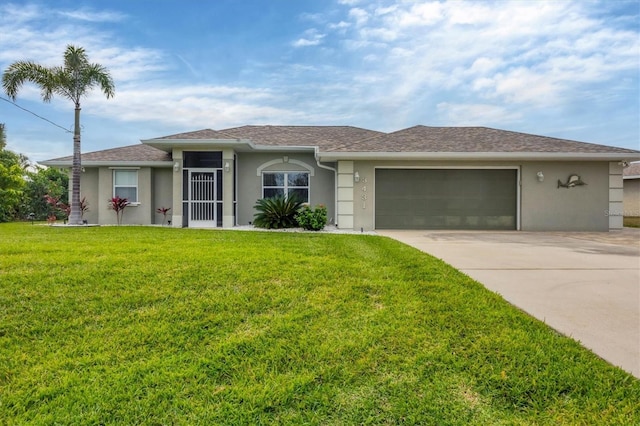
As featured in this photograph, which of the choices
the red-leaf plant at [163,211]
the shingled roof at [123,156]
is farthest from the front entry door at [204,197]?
the shingled roof at [123,156]

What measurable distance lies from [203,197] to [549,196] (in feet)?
43.5

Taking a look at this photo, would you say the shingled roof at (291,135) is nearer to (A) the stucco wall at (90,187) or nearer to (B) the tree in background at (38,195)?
(A) the stucco wall at (90,187)

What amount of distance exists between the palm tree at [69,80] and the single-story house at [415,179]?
1.49 metres

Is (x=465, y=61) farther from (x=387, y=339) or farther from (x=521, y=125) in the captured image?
(x=387, y=339)

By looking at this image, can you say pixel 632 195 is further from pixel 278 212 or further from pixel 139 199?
pixel 139 199

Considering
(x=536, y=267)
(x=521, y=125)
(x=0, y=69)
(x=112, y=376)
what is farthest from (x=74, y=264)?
(x=521, y=125)

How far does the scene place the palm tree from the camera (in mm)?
13398

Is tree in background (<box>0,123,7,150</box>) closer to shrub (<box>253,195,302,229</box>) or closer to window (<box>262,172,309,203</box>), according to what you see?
window (<box>262,172,309,203</box>)

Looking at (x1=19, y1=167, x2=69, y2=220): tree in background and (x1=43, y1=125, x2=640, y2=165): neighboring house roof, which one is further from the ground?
(x1=43, y1=125, x2=640, y2=165): neighboring house roof

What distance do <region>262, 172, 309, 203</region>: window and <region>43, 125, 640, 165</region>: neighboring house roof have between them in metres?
1.21

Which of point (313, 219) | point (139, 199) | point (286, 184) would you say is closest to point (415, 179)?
point (313, 219)

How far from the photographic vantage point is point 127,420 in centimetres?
209

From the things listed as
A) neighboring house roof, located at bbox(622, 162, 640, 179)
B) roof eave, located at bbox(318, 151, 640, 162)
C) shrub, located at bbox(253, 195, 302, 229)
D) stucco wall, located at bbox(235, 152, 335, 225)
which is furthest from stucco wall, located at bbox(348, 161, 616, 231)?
neighboring house roof, located at bbox(622, 162, 640, 179)

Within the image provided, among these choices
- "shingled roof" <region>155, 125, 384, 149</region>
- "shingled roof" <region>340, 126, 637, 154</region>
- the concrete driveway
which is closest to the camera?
the concrete driveway
